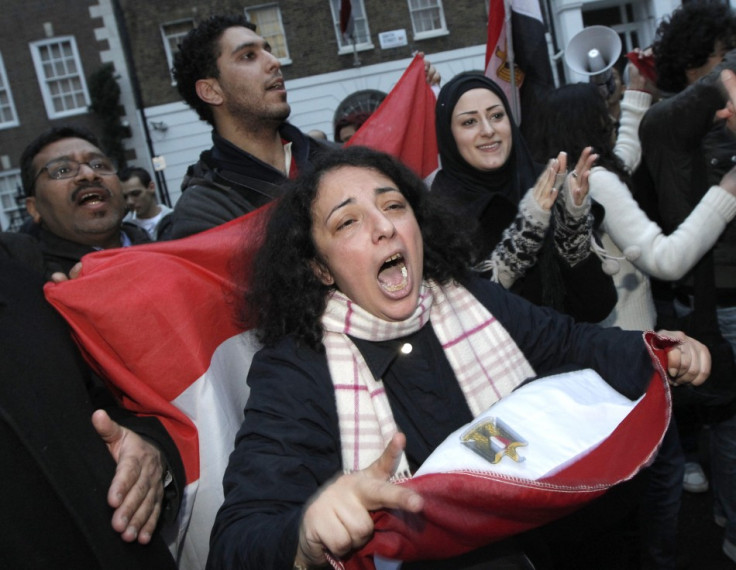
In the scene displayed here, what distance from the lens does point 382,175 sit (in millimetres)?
2004

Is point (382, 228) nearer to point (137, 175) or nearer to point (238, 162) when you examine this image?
point (238, 162)

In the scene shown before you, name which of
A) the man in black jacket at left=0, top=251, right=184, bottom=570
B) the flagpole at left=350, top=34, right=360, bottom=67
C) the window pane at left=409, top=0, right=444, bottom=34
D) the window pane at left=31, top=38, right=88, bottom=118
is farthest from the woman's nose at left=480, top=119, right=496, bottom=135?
the window pane at left=31, top=38, right=88, bottom=118

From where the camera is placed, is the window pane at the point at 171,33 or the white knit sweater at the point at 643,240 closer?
the white knit sweater at the point at 643,240

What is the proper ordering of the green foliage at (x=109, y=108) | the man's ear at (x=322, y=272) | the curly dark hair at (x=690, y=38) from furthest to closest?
the green foliage at (x=109, y=108) < the curly dark hair at (x=690, y=38) < the man's ear at (x=322, y=272)

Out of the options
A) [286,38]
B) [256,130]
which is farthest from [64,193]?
[286,38]

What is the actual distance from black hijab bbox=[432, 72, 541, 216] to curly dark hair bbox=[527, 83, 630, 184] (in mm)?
180

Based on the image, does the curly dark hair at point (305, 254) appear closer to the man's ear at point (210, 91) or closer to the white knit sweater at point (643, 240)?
the white knit sweater at point (643, 240)

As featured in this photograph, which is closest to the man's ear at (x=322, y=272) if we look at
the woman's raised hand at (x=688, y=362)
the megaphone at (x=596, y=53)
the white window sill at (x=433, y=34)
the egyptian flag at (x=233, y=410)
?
the egyptian flag at (x=233, y=410)

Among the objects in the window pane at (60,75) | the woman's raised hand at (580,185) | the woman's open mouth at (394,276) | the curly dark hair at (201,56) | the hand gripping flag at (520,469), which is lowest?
the hand gripping flag at (520,469)

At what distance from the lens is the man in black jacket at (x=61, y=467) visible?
145 cm

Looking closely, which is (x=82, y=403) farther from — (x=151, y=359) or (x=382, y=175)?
(x=382, y=175)

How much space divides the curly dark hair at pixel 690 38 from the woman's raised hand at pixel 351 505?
122 inches

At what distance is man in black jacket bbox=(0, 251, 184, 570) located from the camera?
1452mm

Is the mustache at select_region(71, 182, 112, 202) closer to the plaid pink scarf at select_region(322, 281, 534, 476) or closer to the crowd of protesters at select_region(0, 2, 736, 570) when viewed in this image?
the crowd of protesters at select_region(0, 2, 736, 570)
